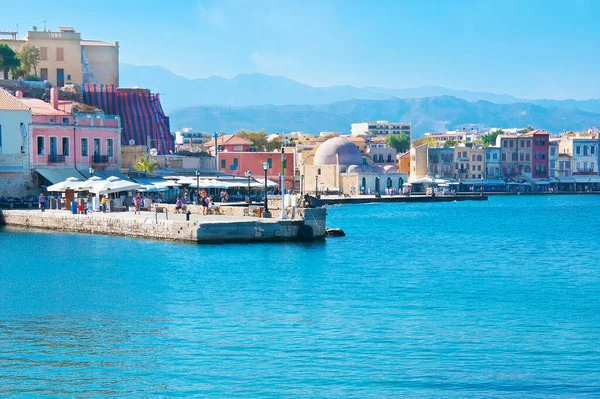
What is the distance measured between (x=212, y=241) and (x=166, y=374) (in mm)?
21342

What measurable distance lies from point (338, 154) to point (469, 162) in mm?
22151

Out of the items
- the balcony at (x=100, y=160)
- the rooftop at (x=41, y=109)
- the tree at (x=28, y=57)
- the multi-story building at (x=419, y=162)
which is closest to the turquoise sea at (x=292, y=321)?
the rooftop at (x=41, y=109)

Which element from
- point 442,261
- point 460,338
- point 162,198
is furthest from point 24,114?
point 460,338

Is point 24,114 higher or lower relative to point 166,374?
higher

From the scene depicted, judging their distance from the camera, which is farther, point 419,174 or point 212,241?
point 419,174

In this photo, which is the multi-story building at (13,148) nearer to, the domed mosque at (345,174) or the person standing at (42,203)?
the person standing at (42,203)

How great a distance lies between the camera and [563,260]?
38875mm

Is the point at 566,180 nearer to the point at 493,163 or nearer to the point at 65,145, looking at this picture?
the point at 493,163

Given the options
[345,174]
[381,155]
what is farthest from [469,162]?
[345,174]

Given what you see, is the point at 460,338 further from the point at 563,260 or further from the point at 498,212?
the point at 498,212

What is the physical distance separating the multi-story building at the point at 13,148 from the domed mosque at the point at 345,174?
4912 cm

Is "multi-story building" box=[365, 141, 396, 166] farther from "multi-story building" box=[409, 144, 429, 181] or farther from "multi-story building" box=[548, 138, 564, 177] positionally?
"multi-story building" box=[548, 138, 564, 177]

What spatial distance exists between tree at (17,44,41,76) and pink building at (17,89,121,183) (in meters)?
19.4

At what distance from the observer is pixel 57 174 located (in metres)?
55.4
